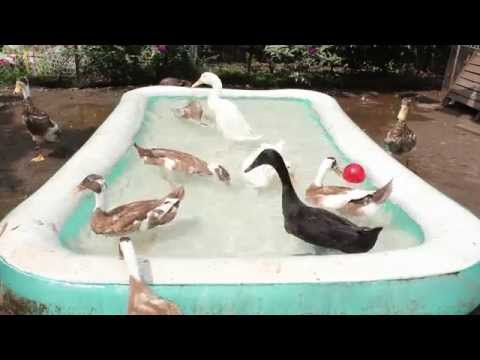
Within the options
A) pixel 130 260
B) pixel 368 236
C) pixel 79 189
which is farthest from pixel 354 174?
pixel 130 260

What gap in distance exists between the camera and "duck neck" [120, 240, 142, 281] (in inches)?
103

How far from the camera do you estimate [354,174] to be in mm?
4512

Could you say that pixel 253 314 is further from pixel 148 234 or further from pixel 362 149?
pixel 362 149

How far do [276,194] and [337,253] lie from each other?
1314 millimetres

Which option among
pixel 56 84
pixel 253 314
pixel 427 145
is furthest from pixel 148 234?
pixel 56 84

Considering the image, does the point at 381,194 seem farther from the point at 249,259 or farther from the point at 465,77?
the point at 465,77

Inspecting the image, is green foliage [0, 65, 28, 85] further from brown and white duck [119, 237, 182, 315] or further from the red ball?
brown and white duck [119, 237, 182, 315]

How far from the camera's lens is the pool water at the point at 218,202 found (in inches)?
136

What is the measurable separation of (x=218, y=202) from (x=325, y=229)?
4.52 ft

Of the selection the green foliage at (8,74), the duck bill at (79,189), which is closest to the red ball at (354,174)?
the duck bill at (79,189)

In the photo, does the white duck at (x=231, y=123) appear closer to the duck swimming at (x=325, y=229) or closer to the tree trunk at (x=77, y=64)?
the duck swimming at (x=325, y=229)

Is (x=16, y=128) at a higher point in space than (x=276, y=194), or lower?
lower

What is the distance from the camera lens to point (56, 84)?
10508 mm

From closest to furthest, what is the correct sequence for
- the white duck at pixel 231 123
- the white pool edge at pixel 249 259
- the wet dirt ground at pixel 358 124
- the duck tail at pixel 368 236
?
the white pool edge at pixel 249 259, the duck tail at pixel 368 236, the wet dirt ground at pixel 358 124, the white duck at pixel 231 123
